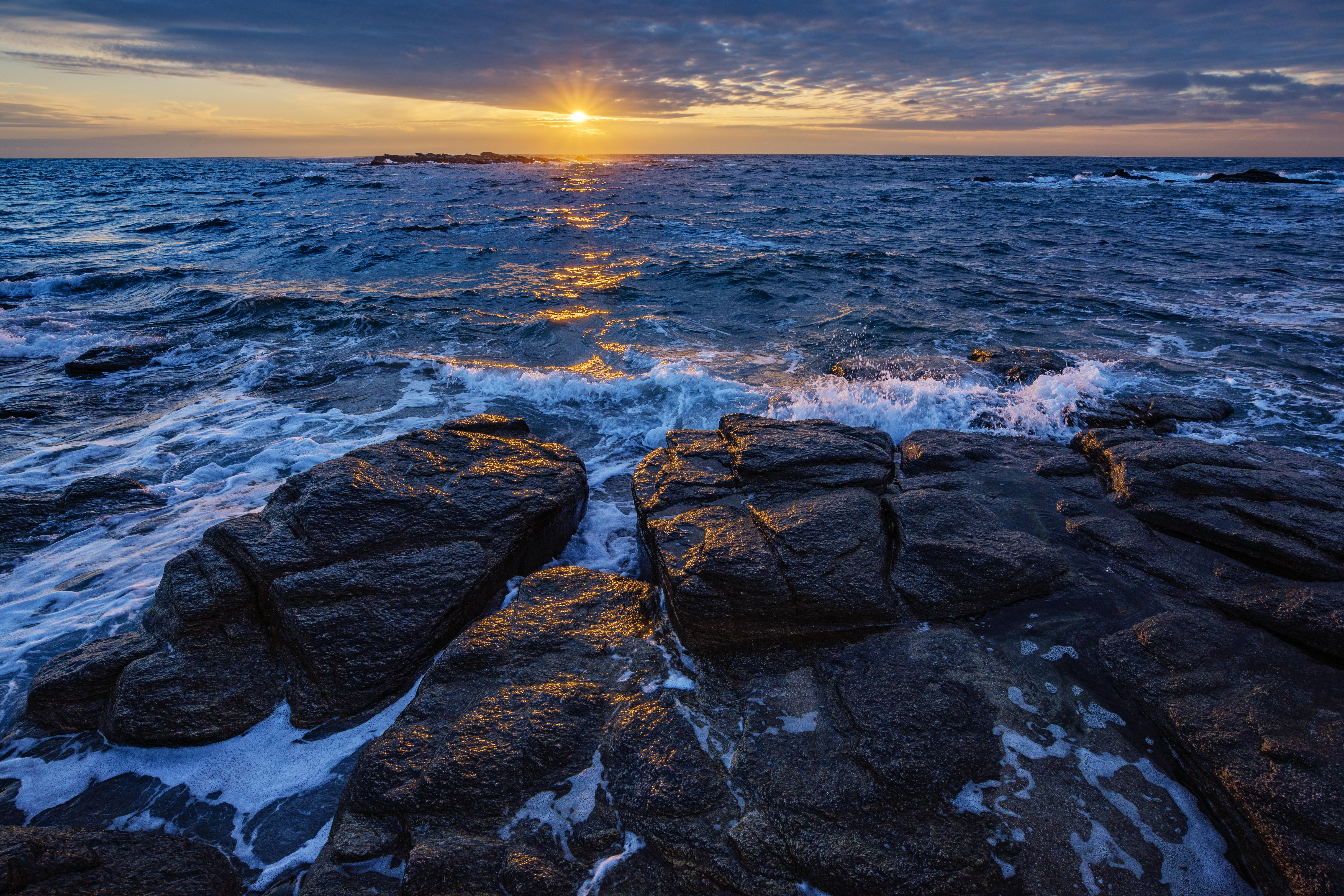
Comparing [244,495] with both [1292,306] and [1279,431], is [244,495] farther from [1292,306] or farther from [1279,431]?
[1292,306]

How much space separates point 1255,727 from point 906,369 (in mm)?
6510

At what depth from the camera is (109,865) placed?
8.05ft

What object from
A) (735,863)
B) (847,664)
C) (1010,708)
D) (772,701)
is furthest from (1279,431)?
(735,863)

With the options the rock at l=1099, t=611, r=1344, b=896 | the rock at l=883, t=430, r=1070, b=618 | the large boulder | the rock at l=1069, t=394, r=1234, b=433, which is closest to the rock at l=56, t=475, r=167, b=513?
the large boulder

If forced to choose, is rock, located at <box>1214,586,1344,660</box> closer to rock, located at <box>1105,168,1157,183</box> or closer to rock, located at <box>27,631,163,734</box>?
rock, located at <box>27,631,163,734</box>

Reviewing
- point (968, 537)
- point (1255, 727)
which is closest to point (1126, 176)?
point (968, 537)

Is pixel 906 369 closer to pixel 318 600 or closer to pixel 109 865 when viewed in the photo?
pixel 318 600

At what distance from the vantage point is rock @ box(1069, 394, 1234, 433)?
21.2 feet

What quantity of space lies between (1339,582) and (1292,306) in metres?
12.2

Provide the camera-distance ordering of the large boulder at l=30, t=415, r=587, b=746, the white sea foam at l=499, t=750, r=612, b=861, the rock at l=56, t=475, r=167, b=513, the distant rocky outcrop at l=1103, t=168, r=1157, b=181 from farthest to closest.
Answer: the distant rocky outcrop at l=1103, t=168, r=1157, b=181 < the rock at l=56, t=475, r=167, b=513 < the large boulder at l=30, t=415, r=587, b=746 < the white sea foam at l=499, t=750, r=612, b=861

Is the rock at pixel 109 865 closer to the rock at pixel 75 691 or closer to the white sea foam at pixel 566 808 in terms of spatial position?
the rock at pixel 75 691

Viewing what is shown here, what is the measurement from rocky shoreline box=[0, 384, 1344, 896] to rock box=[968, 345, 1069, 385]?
3005mm

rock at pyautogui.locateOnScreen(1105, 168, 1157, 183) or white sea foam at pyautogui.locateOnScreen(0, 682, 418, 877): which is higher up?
rock at pyautogui.locateOnScreen(1105, 168, 1157, 183)

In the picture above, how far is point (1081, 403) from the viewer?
673cm
